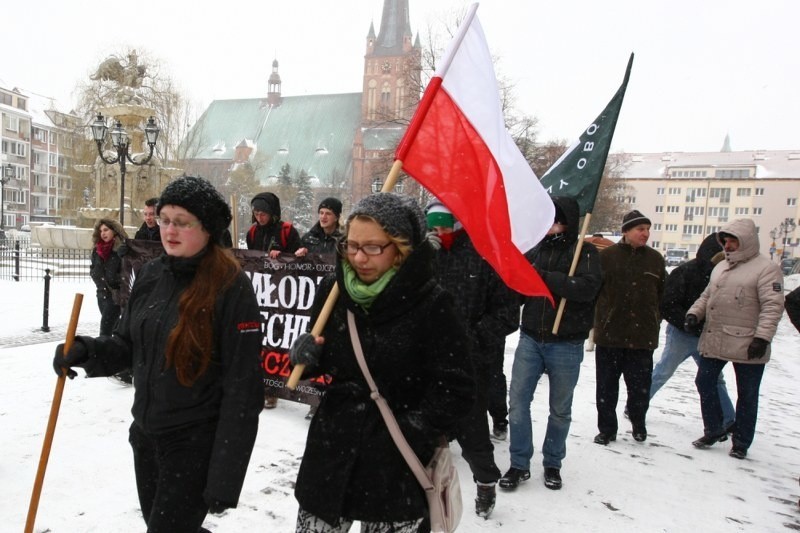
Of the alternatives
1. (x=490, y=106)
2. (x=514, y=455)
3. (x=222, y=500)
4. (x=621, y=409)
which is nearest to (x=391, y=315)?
(x=222, y=500)

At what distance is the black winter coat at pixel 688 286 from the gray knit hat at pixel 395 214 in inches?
182

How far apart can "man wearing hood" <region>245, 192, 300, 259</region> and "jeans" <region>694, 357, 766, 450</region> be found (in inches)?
167

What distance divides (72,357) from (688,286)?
579 cm

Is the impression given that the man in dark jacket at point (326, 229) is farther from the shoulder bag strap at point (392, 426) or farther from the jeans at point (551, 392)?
the shoulder bag strap at point (392, 426)

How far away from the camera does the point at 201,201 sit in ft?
7.39

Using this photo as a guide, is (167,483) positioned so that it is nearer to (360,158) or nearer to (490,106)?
(490,106)

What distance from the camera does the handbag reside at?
2027 mm

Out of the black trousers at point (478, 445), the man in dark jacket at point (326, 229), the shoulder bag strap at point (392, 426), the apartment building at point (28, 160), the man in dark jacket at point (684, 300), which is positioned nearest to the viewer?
the shoulder bag strap at point (392, 426)

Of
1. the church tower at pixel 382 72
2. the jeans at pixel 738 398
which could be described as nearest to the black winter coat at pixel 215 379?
the jeans at pixel 738 398

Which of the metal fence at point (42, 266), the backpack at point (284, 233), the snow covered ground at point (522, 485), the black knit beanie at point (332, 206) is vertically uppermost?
the black knit beanie at point (332, 206)

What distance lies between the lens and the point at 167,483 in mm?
2119

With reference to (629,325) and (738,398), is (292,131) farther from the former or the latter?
(738,398)

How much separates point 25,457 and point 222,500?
3.25 m

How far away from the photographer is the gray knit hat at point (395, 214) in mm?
2049
